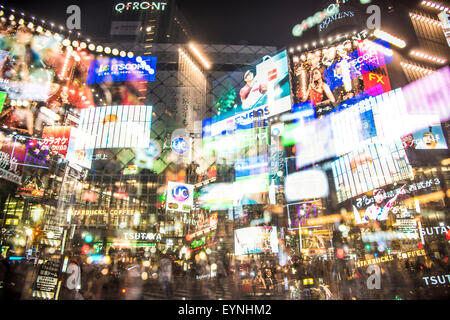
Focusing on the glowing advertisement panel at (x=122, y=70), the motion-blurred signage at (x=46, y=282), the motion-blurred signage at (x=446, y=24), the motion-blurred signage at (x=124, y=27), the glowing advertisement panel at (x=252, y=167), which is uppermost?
the motion-blurred signage at (x=124, y=27)

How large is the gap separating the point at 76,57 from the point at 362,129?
23086mm

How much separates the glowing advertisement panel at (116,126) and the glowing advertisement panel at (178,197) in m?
10.8

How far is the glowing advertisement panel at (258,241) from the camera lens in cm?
2098

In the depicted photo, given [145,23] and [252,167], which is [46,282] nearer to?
[252,167]

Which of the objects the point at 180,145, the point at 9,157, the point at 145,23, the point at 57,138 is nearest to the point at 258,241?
the point at 180,145

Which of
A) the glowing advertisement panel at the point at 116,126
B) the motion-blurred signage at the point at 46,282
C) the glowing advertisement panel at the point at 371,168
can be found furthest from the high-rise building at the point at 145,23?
the motion-blurred signage at the point at 46,282

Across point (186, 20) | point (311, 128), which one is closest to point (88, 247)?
point (311, 128)

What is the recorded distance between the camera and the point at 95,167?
3856 centimetres

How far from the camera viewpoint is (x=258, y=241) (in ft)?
69.6

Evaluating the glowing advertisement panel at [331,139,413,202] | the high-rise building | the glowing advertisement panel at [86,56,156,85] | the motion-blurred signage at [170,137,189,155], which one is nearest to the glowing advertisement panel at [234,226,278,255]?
the motion-blurred signage at [170,137,189,155]

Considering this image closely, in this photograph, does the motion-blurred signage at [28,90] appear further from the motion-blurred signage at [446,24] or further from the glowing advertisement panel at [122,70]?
the motion-blurred signage at [446,24]

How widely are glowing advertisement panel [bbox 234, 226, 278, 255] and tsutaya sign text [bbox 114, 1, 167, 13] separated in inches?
1372

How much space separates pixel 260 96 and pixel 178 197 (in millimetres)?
10501

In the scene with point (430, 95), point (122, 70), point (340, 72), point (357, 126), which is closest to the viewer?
point (340, 72)
